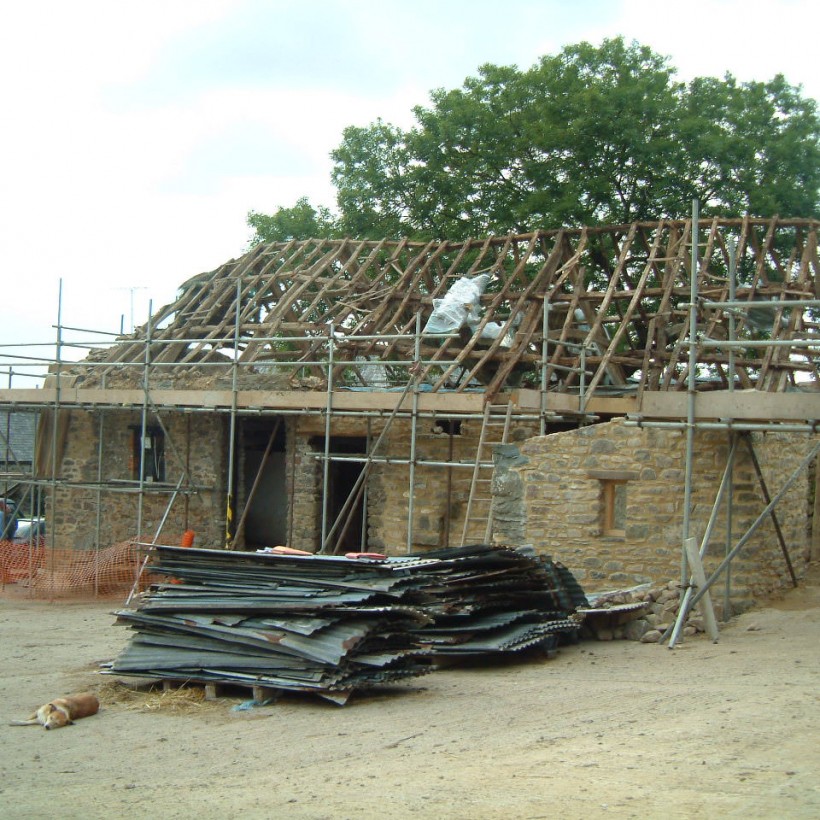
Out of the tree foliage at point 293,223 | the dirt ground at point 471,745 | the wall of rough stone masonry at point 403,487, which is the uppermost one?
the tree foliage at point 293,223

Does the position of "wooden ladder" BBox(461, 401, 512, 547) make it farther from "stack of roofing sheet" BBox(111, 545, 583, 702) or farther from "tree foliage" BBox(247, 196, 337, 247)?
"tree foliage" BBox(247, 196, 337, 247)

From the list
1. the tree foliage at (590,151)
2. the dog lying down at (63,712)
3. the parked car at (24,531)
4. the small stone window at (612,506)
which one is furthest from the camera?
the parked car at (24,531)

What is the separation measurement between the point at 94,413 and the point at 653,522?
36.0 feet

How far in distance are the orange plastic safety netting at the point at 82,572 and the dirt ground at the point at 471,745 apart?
20.8 feet

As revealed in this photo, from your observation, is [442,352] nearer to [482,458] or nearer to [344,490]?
[482,458]

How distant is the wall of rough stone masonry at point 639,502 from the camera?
11773 mm

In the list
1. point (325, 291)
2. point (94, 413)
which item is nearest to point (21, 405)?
point (94, 413)

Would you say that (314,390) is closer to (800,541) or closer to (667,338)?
(667,338)

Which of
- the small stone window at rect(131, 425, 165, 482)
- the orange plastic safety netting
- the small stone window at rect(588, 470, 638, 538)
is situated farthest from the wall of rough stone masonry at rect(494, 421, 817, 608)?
the small stone window at rect(131, 425, 165, 482)

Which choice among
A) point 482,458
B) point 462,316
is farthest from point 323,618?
point 462,316

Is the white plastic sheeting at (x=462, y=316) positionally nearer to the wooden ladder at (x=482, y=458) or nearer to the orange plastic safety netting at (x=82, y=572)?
the wooden ladder at (x=482, y=458)

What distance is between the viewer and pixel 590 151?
73.9 feet

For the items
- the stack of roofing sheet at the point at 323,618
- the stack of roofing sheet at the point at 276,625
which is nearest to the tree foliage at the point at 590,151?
the stack of roofing sheet at the point at 323,618

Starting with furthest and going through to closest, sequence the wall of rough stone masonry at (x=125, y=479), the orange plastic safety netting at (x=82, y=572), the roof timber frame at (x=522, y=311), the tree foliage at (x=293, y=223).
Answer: the tree foliage at (x=293, y=223) < the wall of rough stone masonry at (x=125, y=479) < the orange plastic safety netting at (x=82, y=572) < the roof timber frame at (x=522, y=311)
